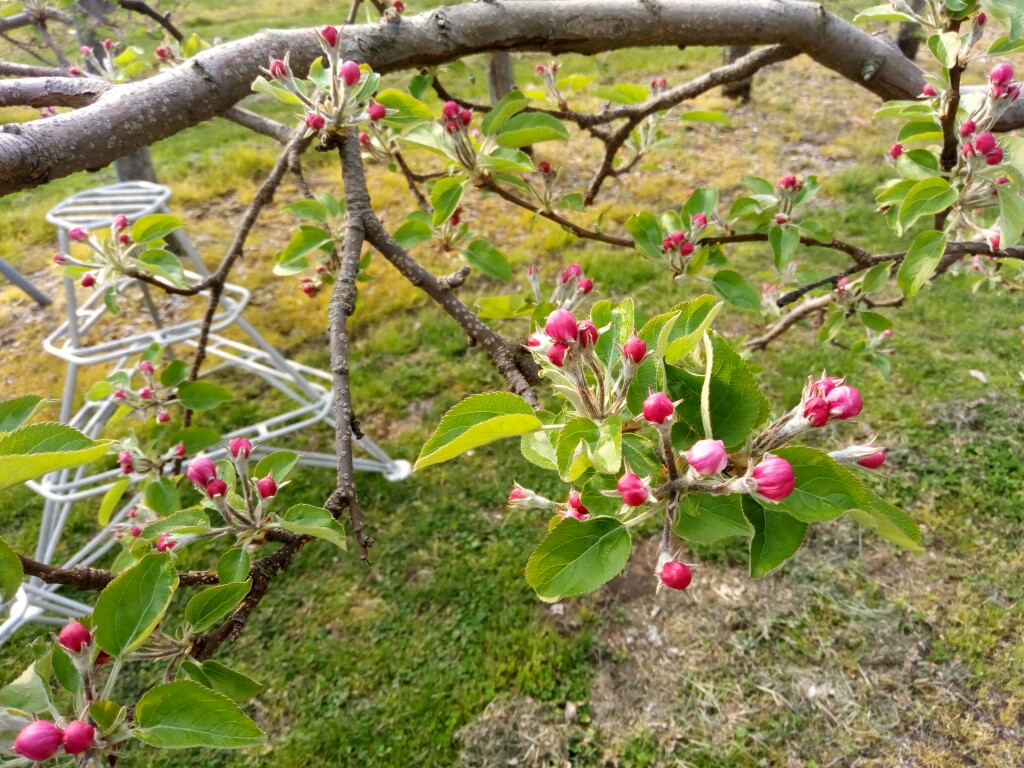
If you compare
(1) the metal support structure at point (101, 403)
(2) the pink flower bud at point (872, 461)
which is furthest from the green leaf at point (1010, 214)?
(1) the metal support structure at point (101, 403)

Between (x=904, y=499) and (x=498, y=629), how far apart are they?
2.17 m

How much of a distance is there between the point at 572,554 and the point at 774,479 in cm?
27

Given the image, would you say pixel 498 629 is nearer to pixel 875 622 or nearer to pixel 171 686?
pixel 875 622

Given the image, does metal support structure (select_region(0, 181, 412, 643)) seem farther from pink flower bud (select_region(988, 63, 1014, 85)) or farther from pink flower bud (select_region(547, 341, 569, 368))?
pink flower bud (select_region(988, 63, 1014, 85))

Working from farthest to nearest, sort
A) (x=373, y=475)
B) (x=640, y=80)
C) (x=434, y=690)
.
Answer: (x=640, y=80) < (x=373, y=475) < (x=434, y=690)

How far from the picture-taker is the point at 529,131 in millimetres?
1394

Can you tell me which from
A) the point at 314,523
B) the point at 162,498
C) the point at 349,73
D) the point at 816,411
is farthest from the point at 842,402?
the point at 162,498

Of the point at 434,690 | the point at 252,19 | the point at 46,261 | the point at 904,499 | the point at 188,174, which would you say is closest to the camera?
the point at 434,690

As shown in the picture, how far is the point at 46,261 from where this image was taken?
5281 mm

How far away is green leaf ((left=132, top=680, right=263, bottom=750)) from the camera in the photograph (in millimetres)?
731

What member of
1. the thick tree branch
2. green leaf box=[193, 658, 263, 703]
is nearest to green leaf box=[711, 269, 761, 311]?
the thick tree branch

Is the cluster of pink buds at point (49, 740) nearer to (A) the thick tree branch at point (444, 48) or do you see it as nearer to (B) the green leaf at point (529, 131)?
(A) the thick tree branch at point (444, 48)


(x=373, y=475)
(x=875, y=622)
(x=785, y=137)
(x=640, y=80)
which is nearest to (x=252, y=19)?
(x=640, y=80)

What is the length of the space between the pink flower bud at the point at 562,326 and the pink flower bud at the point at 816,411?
0.96 ft
